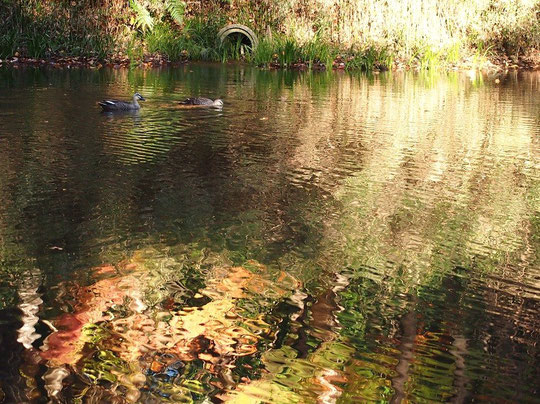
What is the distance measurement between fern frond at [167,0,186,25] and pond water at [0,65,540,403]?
1272 centimetres

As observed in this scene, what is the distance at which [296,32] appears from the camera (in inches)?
837

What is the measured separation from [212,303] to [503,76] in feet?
53.2

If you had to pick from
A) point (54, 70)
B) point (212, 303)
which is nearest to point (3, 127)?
point (212, 303)

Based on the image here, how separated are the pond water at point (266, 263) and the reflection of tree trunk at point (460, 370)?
0.01 m

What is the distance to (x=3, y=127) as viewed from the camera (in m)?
9.18

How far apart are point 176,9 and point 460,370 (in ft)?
65.3

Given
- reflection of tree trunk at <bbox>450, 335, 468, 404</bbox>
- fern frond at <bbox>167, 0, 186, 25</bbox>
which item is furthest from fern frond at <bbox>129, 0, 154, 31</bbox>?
reflection of tree trunk at <bbox>450, 335, 468, 404</bbox>

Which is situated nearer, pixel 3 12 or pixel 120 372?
pixel 120 372

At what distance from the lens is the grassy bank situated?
20.0 m

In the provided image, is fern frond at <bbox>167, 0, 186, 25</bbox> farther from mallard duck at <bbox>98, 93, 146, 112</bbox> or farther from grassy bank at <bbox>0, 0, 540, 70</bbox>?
mallard duck at <bbox>98, 93, 146, 112</bbox>

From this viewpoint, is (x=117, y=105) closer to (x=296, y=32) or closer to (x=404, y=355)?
(x=404, y=355)

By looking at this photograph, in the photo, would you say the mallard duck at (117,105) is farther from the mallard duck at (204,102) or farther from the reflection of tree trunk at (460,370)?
the reflection of tree trunk at (460,370)

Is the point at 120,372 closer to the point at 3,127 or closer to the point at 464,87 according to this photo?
the point at 3,127

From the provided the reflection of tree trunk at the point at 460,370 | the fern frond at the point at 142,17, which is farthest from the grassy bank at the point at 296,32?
the reflection of tree trunk at the point at 460,370
